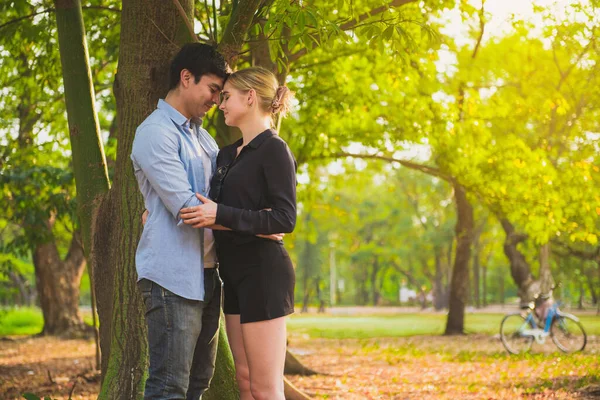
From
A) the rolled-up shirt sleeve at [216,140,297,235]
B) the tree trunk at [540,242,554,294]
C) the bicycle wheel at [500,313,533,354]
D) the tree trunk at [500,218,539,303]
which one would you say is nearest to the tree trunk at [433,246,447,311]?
the tree trunk at [500,218,539,303]

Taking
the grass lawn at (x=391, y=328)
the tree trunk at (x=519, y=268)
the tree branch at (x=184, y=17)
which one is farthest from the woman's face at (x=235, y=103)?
the grass lawn at (x=391, y=328)

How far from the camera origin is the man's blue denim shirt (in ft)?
10.9

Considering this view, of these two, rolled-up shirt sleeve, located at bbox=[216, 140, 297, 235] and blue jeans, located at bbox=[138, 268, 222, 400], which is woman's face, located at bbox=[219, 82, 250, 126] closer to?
rolled-up shirt sleeve, located at bbox=[216, 140, 297, 235]

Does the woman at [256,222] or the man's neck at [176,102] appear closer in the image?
the woman at [256,222]

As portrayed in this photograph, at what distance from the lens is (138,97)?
4941 millimetres

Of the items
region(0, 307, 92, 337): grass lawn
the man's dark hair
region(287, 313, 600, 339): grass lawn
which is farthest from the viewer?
region(287, 313, 600, 339): grass lawn

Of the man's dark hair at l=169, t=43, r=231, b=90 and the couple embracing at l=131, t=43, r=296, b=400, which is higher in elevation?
the man's dark hair at l=169, t=43, r=231, b=90

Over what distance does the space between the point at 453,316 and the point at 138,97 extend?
57.7ft

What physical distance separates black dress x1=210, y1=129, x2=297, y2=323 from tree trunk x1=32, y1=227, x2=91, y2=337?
16005mm

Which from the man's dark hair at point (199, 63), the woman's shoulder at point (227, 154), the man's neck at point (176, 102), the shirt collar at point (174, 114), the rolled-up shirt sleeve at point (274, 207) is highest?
the man's dark hair at point (199, 63)

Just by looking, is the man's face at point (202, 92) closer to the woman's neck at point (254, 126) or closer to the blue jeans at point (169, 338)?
the woman's neck at point (254, 126)

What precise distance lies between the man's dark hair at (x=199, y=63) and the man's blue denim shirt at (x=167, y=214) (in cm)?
29

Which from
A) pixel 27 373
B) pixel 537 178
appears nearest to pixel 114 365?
pixel 27 373

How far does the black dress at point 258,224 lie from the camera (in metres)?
3.34
